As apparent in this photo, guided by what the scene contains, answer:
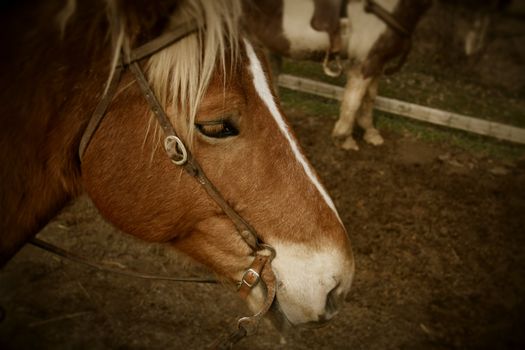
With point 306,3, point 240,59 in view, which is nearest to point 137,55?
point 240,59

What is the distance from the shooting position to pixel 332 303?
61.9 inches

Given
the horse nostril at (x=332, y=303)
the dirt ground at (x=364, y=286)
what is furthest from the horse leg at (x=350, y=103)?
the horse nostril at (x=332, y=303)

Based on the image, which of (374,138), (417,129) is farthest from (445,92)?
(374,138)

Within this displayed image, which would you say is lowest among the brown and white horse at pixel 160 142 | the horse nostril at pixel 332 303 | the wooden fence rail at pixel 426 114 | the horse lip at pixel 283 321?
the wooden fence rail at pixel 426 114

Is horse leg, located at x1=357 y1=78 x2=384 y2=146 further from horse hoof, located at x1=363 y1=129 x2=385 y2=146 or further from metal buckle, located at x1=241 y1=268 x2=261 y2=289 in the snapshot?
metal buckle, located at x1=241 y1=268 x2=261 y2=289

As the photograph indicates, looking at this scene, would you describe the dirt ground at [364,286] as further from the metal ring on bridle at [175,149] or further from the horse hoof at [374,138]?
the metal ring on bridle at [175,149]

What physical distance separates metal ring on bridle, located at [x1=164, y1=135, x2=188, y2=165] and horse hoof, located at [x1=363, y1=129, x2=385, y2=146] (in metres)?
4.08

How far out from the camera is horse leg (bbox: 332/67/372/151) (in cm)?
455

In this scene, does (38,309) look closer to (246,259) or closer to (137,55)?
(246,259)

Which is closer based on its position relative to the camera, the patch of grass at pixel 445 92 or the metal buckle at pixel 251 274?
the metal buckle at pixel 251 274

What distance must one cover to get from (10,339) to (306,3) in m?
4.10

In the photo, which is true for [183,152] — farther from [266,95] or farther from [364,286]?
[364,286]

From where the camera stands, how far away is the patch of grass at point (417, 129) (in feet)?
16.5

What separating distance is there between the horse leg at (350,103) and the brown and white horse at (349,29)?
0.01 meters
